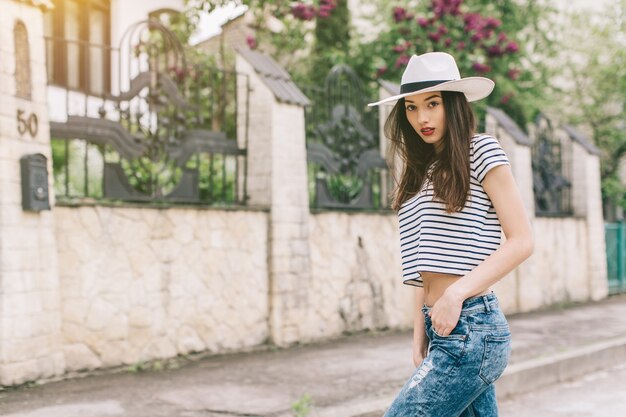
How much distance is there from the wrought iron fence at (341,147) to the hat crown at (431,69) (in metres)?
6.10

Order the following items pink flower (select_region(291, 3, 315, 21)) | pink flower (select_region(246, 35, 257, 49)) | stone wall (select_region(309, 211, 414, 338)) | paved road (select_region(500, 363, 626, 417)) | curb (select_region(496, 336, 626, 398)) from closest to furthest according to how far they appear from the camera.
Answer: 1. paved road (select_region(500, 363, 626, 417))
2. curb (select_region(496, 336, 626, 398))
3. stone wall (select_region(309, 211, 414, 338))
4. pink flower (select_region(291, 3, 315, 21))
5. pink flower (select_region(246, 35, 257, 49))

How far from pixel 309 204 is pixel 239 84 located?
1.52 m

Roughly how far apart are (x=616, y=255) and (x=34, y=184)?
11.7 metres

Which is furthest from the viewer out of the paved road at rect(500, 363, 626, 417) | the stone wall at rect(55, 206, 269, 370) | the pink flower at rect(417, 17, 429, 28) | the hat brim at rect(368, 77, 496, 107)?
the pink flower at rect(417, 17, 429, 28)

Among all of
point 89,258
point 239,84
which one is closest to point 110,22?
point 239,84

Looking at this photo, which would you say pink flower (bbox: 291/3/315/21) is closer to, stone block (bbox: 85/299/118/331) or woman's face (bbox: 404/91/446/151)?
stone block (bbox: 85/299/118/331)

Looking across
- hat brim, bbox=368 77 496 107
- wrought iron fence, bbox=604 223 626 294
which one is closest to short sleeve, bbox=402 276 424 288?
hat brim, bbox=368 77 496 107

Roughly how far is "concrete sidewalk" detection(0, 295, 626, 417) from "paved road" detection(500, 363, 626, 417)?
0.56 feet

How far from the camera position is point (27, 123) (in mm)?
6051

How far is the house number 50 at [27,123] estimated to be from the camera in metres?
5.99

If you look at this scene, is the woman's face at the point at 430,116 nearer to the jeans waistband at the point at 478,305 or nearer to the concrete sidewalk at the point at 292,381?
the jeans waistband at the point at 478,305

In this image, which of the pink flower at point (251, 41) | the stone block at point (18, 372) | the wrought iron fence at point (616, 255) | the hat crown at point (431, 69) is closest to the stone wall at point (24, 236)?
the stone block at point (18, 372)

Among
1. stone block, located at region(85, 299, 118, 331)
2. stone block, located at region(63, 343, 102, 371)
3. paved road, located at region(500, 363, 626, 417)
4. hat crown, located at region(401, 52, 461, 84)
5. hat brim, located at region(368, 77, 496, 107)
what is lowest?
paved road, located at region(500, 363, 626, 417)

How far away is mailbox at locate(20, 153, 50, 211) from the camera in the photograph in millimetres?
5941
